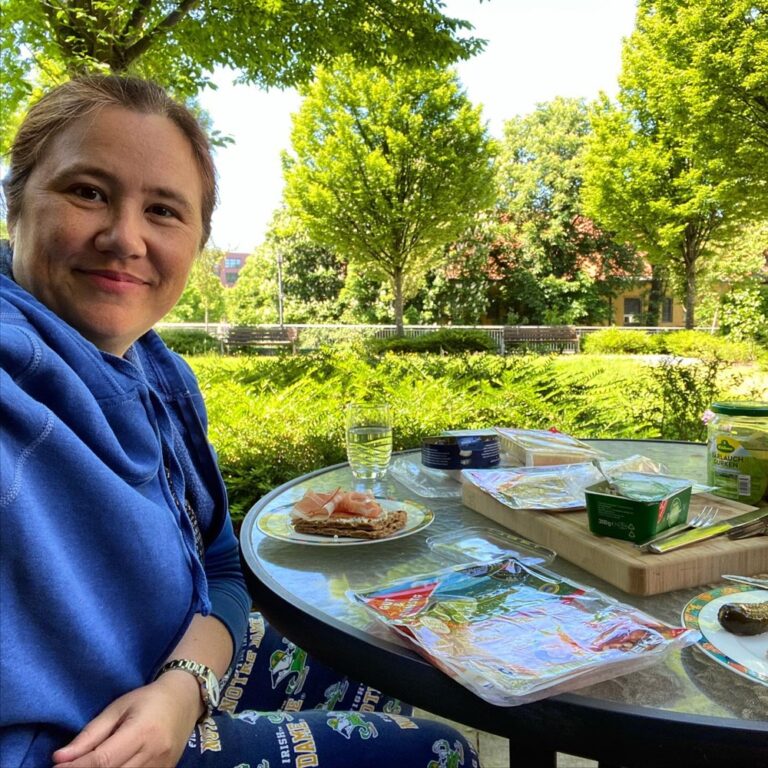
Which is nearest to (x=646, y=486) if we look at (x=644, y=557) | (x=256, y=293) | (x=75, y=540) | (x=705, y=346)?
(x=644, y=557)

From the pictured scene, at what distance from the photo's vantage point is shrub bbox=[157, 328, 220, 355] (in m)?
15.0

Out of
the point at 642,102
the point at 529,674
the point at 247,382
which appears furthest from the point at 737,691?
the point at 642,102

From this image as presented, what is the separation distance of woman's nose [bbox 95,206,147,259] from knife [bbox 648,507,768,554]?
105cm

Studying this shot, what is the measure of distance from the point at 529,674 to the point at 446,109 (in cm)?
1785

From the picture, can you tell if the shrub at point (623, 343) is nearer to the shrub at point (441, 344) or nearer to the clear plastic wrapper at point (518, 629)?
the shrub at point (441, 344)

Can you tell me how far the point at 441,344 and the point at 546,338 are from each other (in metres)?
7.66

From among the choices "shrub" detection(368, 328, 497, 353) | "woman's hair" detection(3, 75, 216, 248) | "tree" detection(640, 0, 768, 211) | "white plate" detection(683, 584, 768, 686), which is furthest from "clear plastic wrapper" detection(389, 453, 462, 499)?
"tree" detection(640, 0, 768, 211)

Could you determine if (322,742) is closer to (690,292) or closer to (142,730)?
(142,730)

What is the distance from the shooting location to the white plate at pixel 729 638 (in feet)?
2.65

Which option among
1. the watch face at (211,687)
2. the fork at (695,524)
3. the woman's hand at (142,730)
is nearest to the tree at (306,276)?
the fork at (695,524)

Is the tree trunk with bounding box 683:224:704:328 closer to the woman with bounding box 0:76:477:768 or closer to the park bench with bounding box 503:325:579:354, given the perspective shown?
the park bench with bounding box 503:325:579:354

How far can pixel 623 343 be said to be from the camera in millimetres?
17250

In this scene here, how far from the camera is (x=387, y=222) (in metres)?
17.2

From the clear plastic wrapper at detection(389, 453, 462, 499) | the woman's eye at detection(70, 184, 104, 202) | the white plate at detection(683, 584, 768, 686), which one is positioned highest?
the woman's eye at detection(70, 184, 104, 202)
